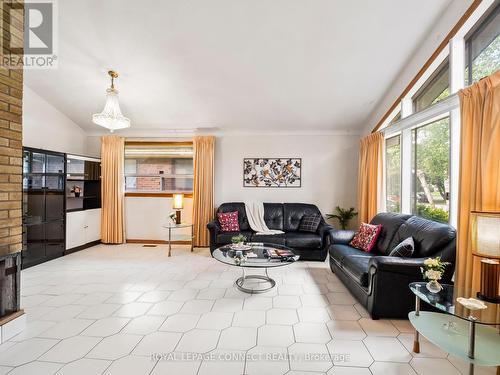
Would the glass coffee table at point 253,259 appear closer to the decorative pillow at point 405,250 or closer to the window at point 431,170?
the decorative pillow at point 405,250

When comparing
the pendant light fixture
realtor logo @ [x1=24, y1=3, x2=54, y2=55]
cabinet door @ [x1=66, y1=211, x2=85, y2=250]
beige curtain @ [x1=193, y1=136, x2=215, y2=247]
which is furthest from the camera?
beige curtain @ [x1=193, y1=136, x2=215, y2=247]

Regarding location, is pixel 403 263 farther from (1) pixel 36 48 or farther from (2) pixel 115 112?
(1) pixel 36 48

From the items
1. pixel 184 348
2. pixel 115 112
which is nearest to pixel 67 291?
pixel 184 348

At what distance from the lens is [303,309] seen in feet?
7.98

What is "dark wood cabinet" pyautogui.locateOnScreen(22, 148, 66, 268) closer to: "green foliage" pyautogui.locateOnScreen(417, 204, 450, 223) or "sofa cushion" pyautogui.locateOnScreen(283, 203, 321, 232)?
"sofa cushion" pyautogui.locateOnScreen(283, 203, 321, 232)

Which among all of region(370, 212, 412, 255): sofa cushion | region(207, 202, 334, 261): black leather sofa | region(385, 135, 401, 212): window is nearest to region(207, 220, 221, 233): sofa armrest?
region(207, 202, 334, 261): black leather sofa

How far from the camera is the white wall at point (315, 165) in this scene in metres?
5.05

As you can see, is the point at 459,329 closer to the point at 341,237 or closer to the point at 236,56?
the point at 341,237

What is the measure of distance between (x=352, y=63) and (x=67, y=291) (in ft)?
14.8

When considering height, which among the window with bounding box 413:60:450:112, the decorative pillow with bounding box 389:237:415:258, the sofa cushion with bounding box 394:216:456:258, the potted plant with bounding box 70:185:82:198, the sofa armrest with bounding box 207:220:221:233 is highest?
the window with bounding box 413:60:450:112

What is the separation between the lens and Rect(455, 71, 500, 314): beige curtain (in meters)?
1.77

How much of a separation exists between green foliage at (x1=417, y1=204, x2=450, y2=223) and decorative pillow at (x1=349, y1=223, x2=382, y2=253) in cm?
59

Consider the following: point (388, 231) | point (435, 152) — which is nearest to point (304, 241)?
point (388, 231)

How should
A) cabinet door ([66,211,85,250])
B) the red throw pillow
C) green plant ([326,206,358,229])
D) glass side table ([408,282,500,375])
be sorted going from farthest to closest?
green plant ([326,206,358,229])
the red throw pillow
cabinet door ([66,211,85,250])
glass side table ([408,282,500,375])
